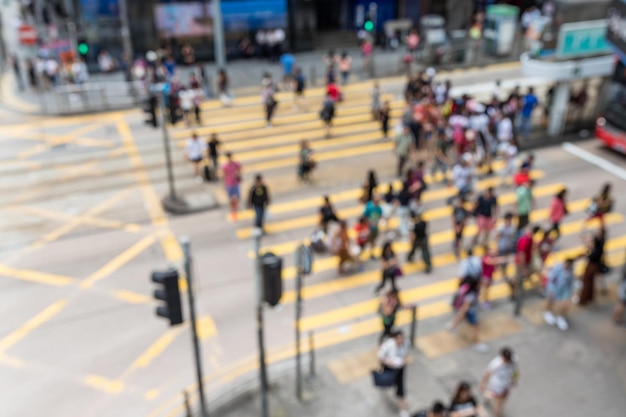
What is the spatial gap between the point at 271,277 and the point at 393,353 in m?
2.10

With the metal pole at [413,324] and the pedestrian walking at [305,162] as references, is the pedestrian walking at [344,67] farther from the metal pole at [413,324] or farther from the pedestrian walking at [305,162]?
the metal pole at [413,324]

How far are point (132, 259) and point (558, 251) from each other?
903 cm

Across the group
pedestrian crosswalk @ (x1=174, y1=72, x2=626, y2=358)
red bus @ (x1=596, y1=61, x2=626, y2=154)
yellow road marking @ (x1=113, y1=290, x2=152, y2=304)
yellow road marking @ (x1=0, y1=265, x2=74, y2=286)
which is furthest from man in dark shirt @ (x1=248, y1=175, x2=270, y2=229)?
red bus @ (x1=596, y1=61, x2=626, y2=154)

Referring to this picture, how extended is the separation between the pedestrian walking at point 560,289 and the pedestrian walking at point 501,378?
2387 millimetres

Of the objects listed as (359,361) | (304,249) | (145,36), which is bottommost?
(359,361)

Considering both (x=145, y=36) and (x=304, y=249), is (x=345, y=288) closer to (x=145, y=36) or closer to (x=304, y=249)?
(x=304, y=249)

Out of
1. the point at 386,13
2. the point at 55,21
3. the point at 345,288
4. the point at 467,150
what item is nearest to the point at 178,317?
the point at 345,288

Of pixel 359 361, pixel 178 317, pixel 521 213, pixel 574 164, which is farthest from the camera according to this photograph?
pixel 574 164

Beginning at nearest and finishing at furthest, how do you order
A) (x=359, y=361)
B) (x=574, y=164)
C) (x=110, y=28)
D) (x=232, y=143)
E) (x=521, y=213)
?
1. (x=359, y=361)
2. (x=521, y=213)
3. (x=574, y=164)
4. (x=232, y=143)
5. (x=110, y=28)

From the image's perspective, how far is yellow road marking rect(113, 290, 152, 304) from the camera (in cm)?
1130

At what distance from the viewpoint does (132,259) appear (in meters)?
12.7

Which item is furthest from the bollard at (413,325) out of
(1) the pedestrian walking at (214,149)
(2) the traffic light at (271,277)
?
(1) the pedestrian walking at (214,149)

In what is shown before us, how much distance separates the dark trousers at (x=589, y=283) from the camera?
35.0 feet

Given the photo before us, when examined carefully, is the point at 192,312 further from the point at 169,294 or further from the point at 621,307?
the point at 621,307
